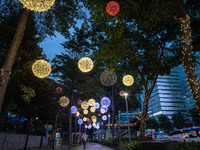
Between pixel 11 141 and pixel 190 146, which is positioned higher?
pixel 190 146

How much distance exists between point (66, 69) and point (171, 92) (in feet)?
375

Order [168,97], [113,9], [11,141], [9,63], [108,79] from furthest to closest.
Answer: [168,97] → [11,141] → [108,79] → [113,9] → [9,63]

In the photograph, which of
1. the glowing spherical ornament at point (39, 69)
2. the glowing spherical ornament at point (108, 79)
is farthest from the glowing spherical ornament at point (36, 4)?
the glowing spherical ornament at point (108, 79)

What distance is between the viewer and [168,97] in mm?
108062

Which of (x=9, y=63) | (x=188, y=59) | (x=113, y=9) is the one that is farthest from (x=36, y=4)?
(x=188, y=59)

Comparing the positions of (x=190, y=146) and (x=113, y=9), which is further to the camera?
(x=190, y=146)

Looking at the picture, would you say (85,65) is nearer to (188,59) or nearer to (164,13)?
(164,13)

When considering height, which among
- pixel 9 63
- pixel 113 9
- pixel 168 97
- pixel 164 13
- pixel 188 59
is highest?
pixel 168 97

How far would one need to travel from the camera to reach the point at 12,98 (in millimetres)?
9023

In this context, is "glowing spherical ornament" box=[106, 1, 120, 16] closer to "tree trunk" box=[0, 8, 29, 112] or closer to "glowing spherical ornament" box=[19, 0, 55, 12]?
"glowing spherical ornament" box=[19, 0, 55, 12]

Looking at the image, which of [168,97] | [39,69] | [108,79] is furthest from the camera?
[168,97]

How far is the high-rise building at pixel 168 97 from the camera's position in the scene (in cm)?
10400

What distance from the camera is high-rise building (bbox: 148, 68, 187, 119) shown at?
10400 centimetres

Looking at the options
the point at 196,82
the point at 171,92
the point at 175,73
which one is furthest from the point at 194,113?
the point at 175,73
